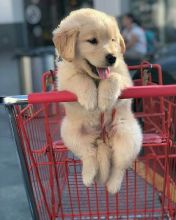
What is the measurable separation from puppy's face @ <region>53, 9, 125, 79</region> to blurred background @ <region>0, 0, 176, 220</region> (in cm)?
172

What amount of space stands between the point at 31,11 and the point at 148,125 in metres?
7.93

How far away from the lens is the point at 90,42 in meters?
2.45

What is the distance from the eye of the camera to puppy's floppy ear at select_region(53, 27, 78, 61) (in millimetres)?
2428

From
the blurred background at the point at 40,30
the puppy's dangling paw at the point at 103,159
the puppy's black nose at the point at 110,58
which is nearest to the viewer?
the puppy's black nose at the point at 110,58

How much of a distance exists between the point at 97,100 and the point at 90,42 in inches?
12.0

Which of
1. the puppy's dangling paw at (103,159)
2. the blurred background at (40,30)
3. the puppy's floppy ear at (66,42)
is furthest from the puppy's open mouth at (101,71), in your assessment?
the blurred background at (40,30)

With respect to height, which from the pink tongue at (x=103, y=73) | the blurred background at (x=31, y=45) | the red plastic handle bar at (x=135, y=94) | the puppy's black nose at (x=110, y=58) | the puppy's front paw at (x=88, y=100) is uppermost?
the puppy's black nose at (x=110, y=58)

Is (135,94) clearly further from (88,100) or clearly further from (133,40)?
(133,40)

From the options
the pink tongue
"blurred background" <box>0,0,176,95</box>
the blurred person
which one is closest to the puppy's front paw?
the pink tongue

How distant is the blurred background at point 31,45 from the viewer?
464cm

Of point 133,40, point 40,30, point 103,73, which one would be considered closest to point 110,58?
point 103,73

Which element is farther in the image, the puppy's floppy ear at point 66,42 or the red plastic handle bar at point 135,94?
the puppy's floppy ear at point 66,42

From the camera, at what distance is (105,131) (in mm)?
2545

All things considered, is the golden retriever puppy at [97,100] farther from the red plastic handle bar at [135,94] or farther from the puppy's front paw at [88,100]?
the red plastic handle bar at [135,94]
